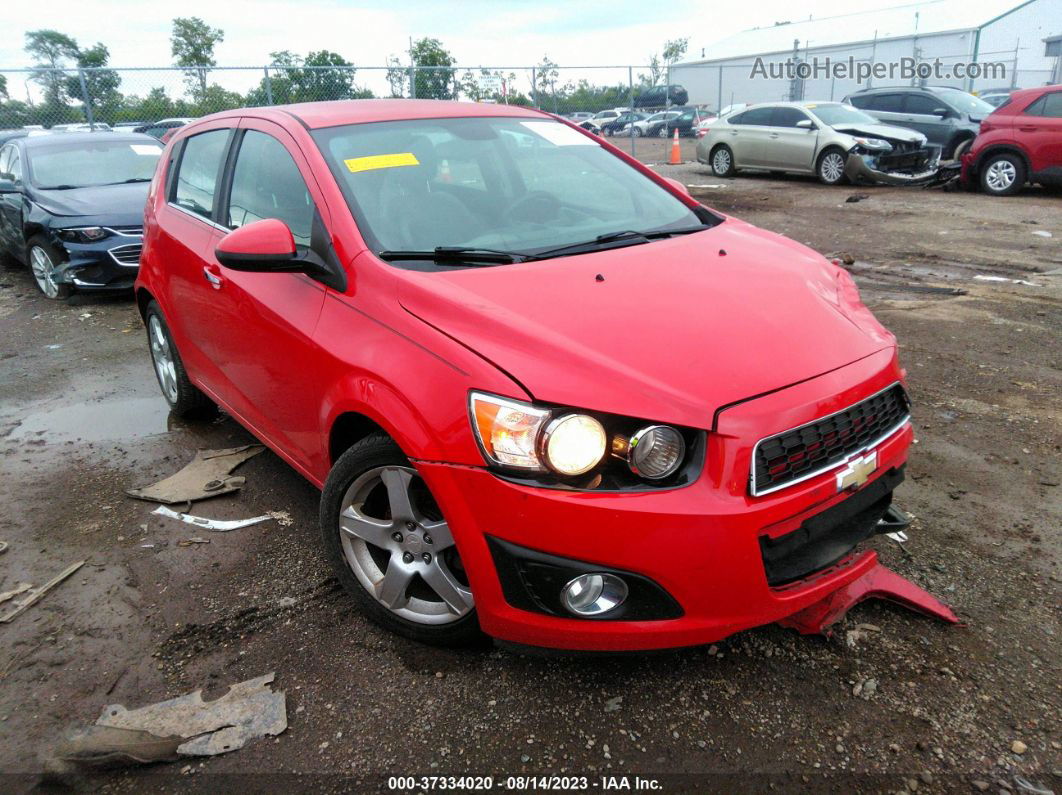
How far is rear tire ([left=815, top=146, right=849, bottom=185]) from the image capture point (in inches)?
544

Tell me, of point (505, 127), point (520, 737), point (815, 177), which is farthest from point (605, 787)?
point (815, 177)

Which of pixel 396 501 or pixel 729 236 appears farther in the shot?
pixel 729 236

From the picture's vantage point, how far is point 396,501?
2.42 m

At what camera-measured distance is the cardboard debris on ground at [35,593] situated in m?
2.88

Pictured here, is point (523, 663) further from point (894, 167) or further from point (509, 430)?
point (894, 167)

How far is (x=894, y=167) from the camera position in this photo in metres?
13.5

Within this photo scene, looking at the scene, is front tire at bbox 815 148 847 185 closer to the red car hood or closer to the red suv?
the red suv

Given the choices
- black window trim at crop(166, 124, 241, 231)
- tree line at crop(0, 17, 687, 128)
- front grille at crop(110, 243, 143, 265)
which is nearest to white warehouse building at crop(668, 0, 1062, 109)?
tree line at crop(0, 17, 687, 128)

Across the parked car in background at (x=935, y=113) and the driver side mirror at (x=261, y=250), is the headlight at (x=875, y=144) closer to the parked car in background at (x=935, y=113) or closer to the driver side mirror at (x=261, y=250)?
the parked car in background at (x=935, y=113)

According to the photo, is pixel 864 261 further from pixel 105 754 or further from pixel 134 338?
pixel 105 754

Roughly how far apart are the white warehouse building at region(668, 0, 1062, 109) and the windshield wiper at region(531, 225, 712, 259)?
33.0 metres

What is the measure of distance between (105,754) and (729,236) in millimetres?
2797

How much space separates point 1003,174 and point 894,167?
178 cm

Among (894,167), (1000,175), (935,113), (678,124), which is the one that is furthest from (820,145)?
(678,124)
